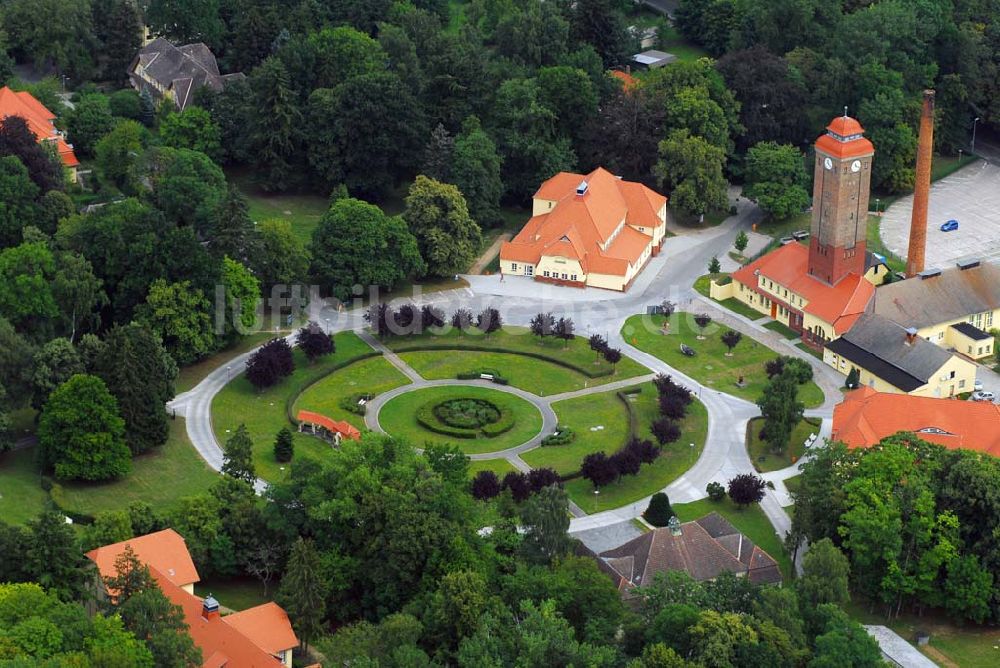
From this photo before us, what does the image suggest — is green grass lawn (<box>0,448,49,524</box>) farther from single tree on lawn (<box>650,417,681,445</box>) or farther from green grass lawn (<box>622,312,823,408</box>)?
green grass lawn (<box>622,312,823,408</box>)

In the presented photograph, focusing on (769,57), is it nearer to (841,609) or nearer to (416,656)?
(841,609)

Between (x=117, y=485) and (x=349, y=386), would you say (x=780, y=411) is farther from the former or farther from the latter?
(x=117, y=485)

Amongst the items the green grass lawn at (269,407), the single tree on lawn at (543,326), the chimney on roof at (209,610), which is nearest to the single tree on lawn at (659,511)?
the green grass lawn at (269,407)

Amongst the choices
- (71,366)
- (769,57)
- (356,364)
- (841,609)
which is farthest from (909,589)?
(769,57)

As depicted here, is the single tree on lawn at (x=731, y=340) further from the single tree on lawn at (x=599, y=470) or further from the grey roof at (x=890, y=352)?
the single tree on lawn at (x=599, y=470)

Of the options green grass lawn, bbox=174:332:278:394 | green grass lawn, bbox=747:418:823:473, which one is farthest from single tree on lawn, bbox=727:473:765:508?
green grass lawn, bbox=174:332:278:394

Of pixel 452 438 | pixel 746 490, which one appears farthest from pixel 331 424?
pixel 746 490

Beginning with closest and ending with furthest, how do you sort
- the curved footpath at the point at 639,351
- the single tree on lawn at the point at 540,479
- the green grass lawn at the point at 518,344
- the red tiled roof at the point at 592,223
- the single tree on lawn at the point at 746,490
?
the single tree on lawn at the point at 540,479 → the single tree on lawn at the point at 746,490 → the curved footpath at the point at 639,351 → the green grass lawn at the point at 518,344 → the red tiled roof at the point at 592,223
